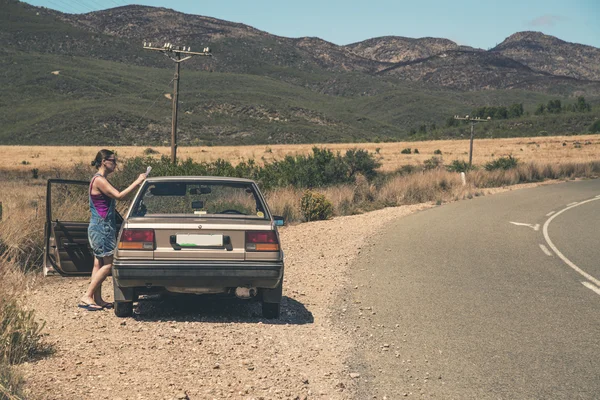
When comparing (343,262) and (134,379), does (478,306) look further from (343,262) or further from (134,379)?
(134,379)

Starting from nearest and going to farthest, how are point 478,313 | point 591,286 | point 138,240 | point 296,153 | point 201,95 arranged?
1. point 138,240
2. point 478,313
3. point 591,286
4. point 296,153
5. point 201,95

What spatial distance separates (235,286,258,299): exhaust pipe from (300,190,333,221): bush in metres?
13.1

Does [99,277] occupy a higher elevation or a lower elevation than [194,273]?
lower

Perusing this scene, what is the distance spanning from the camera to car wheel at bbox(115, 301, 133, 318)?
817cm

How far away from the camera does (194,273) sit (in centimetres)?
771

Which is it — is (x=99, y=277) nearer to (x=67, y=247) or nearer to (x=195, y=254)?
(x=67, y=247)

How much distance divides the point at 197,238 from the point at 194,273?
36 cm

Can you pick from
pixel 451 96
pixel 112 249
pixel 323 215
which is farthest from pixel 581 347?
pixel 451 96

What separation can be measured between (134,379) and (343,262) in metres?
7.86

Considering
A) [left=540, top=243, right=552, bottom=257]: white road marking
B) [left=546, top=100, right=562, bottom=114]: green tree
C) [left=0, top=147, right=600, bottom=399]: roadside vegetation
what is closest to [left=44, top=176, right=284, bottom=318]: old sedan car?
[left=0, top=147, right=600, bottom=399]: roadside vegetation

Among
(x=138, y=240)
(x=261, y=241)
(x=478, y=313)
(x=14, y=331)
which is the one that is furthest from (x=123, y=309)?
(x=478, y=313)

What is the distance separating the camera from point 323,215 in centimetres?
2152

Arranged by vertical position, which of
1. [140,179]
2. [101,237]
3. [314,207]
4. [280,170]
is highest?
[140,179]

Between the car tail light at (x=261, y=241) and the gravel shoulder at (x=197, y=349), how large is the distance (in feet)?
2.88
